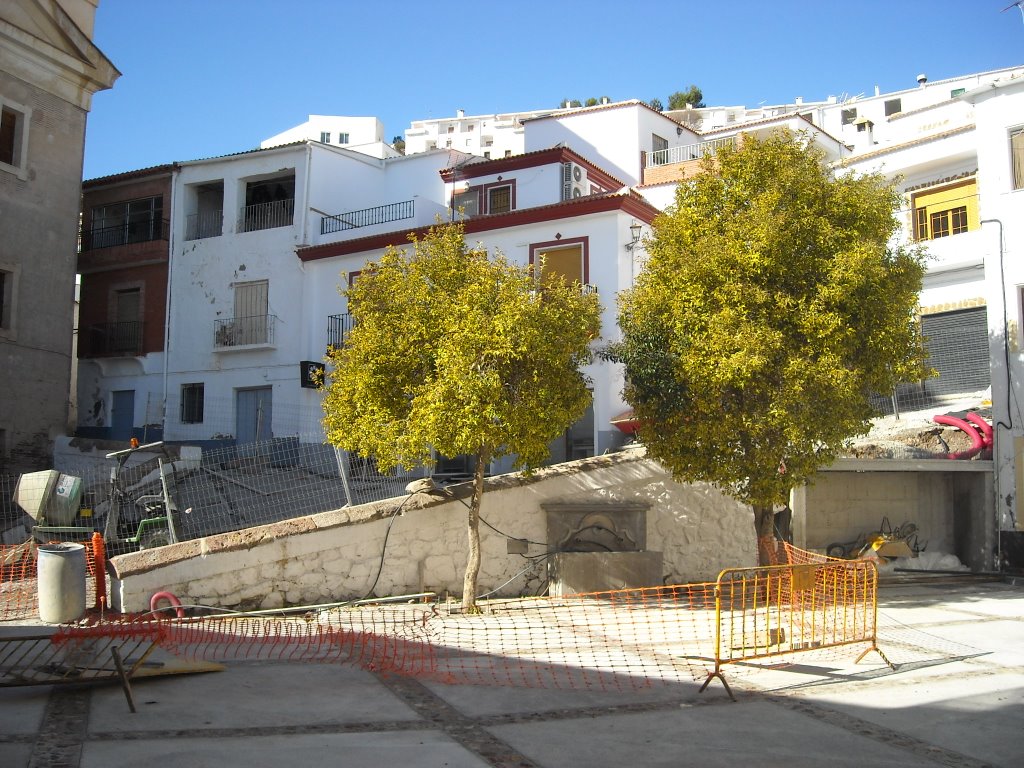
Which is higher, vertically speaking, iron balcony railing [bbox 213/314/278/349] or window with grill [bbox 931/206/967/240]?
window with grill [bbox 931/206/967/240]

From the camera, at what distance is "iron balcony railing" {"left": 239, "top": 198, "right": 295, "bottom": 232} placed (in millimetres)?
24703

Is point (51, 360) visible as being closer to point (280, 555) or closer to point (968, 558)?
point (280, 555)

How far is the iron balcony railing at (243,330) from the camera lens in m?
24.0

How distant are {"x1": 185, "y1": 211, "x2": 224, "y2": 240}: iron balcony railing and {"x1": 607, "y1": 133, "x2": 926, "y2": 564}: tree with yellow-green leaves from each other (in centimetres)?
1701

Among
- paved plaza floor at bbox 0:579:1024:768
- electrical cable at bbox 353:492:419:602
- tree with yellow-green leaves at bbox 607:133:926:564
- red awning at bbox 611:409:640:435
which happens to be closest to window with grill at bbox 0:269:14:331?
electrical cable at bbox 353:492:419:602

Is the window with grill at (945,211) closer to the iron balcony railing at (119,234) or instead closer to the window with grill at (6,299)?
the iron balcony railing at (119,234)

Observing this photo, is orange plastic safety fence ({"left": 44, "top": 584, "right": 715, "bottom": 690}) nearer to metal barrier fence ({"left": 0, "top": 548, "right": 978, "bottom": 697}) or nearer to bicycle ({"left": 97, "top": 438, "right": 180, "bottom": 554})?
metal barrier fence ({"left": 0, "top": 548, "right": 978, "bottom": 697})

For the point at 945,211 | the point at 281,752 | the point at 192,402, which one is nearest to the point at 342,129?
the point at 192,402

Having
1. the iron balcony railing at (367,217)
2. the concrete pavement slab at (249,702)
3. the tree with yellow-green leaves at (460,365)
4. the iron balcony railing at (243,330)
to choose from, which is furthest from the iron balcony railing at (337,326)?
the concrete pavement slab at (249,702)

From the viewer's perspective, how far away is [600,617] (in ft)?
35.9

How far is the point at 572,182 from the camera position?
76.1ft

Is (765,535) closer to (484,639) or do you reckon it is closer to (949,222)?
(484,639)

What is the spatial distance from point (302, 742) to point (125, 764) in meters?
1.06

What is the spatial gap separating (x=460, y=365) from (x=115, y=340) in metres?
19.0
